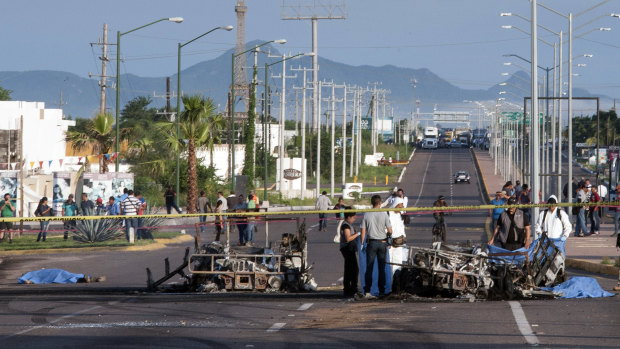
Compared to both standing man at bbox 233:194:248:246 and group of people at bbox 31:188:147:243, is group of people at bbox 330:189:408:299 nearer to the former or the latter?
standing man at bbox 233:194:248:246

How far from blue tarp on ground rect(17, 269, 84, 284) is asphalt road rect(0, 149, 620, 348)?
0.49 meters

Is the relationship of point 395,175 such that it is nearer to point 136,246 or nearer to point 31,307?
point 136,246

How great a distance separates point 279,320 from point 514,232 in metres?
5.15

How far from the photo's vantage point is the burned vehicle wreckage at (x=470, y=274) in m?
16.1

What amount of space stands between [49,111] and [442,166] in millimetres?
58101

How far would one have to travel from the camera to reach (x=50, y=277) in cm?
2119

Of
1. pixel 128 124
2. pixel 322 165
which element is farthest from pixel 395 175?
pixel 128 124

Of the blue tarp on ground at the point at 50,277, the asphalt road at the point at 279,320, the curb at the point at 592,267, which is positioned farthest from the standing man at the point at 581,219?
the blue tarp on ground at the point at 50,277

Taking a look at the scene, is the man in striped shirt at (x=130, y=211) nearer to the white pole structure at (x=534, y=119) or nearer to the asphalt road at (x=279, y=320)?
the asphalt road at (x=279, y=320)

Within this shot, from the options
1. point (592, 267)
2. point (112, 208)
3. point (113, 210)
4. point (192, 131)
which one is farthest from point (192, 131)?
point (592, 267)

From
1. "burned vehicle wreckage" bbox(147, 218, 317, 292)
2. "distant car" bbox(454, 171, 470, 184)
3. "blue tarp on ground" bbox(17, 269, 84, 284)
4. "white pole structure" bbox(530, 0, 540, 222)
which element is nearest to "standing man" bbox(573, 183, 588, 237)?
"white pole structure" bbox(530, 0, 540, 222)

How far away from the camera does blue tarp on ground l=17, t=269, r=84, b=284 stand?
21.0 metres

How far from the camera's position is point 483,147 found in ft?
593

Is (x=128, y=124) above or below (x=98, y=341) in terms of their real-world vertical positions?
above
